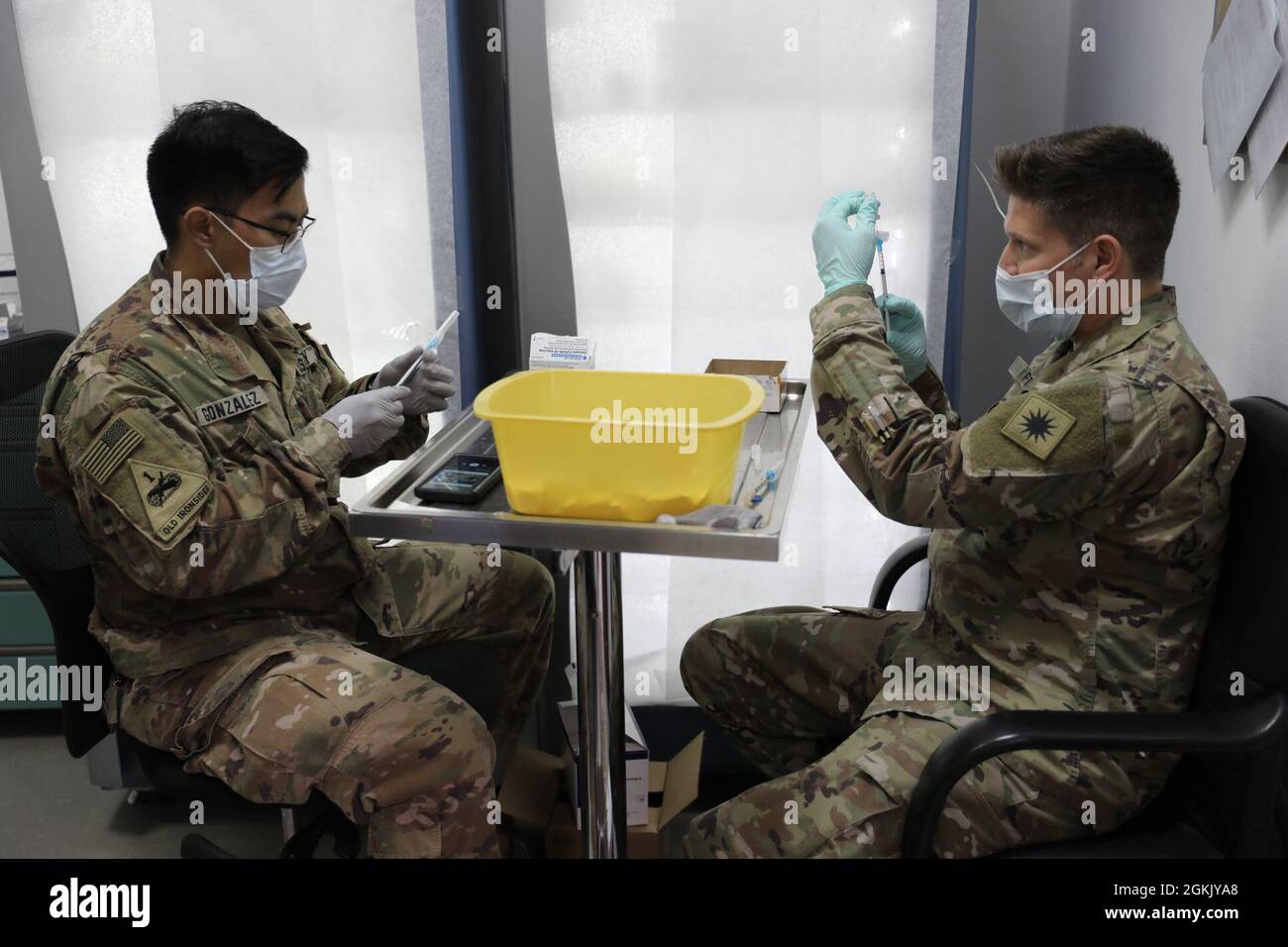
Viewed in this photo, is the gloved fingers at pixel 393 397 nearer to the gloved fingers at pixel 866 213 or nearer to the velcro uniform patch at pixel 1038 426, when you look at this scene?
the gloved fingers at pixel 866 213

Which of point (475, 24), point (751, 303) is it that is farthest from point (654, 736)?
point (475, 24)

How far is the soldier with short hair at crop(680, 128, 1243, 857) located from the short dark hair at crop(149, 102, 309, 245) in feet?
2.83

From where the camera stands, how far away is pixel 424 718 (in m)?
1.58

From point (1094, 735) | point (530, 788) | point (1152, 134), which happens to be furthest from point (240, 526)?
point (1152, 134)

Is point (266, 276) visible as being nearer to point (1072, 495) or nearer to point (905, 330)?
point (905, 330)

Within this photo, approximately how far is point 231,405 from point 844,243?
94cm

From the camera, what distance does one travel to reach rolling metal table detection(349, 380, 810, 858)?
1.34 meters

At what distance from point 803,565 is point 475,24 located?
1259 mm

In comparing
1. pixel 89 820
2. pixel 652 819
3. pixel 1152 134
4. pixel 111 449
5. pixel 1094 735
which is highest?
pixel 1152 134

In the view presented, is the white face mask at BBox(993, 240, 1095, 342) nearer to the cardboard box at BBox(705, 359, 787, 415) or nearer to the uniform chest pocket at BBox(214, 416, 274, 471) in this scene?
the cardboard box at BBox(705, 359, 787, 415)

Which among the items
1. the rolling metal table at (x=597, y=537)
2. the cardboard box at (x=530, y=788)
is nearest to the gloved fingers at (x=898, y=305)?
the rolling metal table at (x=597, y=537)

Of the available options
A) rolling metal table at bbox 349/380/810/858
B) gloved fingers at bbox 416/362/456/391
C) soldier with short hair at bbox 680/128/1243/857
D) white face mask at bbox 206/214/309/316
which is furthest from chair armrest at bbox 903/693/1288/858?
white face mask at bbox 206/214/309/316

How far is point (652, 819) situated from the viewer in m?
2.14

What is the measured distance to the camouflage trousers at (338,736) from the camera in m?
1.53
